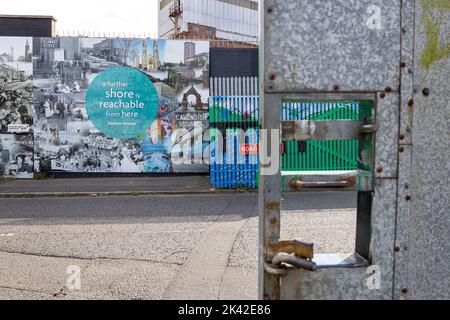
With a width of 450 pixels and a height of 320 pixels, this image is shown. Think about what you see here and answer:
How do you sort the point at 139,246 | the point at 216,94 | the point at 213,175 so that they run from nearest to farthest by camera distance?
the point at 139,246, the point at 213,175, the point at 216,94

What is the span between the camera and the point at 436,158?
151cm

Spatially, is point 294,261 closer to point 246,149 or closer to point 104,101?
point 246,149

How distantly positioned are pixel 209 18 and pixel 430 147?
2598 inches

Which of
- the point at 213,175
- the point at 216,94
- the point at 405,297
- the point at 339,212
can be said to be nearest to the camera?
the point at 405,297

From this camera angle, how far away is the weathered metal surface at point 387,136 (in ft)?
4.86

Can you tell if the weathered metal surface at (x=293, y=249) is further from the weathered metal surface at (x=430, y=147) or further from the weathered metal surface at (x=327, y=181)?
the weathered metal surface at (x=430, y=147)

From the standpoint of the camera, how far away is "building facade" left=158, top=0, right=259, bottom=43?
56656 millimetres

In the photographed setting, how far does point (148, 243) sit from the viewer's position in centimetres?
663

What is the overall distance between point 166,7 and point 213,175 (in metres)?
53.8

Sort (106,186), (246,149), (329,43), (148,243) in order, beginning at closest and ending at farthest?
(329,43), (148,243), (246,149), (106,186)

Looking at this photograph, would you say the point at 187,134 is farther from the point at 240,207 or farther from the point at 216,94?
the point at 240,207

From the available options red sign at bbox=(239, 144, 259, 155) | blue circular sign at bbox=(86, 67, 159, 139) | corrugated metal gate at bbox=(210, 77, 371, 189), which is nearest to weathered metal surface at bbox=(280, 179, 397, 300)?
corrugated metal gate at bbox=(210, 77, 371, 189)

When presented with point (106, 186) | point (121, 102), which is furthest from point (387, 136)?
point (121, 102)

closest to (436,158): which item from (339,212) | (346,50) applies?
(346,50)
